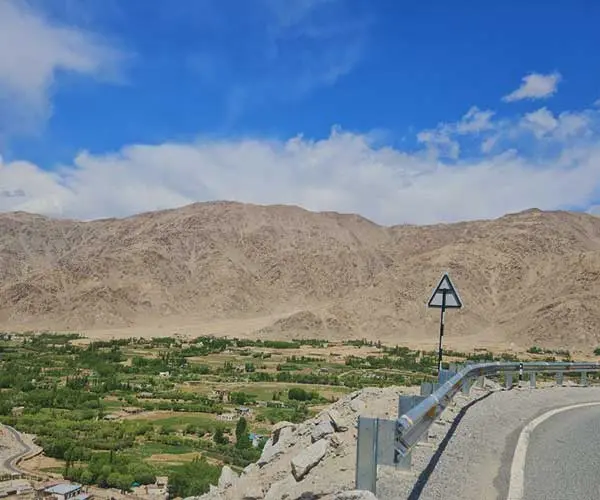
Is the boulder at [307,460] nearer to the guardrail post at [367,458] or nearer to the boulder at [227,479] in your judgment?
the guardrail post at [367,458]

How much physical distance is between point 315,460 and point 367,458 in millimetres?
2895

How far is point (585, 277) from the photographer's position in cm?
10331

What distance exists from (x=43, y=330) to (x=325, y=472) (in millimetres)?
126340

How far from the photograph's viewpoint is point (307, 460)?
376 inches

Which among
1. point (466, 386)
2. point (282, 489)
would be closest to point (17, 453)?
point (466, 386)

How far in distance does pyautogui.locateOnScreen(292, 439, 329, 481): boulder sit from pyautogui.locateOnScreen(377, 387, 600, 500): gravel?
135 cm

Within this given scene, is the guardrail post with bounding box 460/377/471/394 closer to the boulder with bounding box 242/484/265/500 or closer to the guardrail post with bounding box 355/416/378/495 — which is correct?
the boulder with bounding box 242/484/265/500

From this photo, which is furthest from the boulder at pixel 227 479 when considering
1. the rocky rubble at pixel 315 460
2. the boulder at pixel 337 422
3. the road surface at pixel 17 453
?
the road surface at pixel 17 453

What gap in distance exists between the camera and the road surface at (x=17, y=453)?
43756 millimetres

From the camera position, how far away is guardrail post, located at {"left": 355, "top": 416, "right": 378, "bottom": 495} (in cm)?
681

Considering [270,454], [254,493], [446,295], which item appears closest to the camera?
[254,493]

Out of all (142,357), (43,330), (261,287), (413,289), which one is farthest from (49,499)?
(261,287)

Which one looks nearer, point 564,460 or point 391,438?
point 391,438

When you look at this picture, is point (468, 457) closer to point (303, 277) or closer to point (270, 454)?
point (270, 454)
